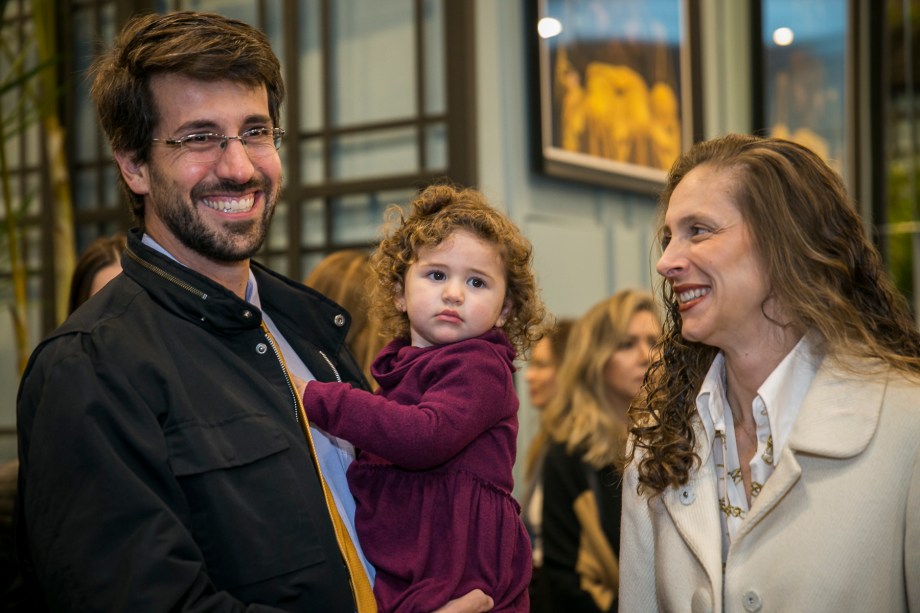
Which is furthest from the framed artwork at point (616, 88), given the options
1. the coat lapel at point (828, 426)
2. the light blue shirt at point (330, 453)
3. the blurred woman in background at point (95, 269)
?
the coat lapel at point (828, 426)

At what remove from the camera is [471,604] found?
1.96 metres

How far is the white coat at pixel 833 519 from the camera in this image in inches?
70.9

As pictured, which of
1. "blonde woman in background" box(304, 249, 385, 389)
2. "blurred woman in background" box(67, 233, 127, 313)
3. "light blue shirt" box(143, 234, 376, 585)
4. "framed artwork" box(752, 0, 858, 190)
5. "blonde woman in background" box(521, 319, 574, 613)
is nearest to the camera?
"light blue shirt" box(143, 234, 376, 585)

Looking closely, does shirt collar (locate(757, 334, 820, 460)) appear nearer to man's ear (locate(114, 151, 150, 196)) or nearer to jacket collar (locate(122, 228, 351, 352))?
jacket collar (locate(122, 228, 351, 352))

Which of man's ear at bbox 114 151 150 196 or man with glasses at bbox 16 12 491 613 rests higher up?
man's ear at bbox 114 151 150 196

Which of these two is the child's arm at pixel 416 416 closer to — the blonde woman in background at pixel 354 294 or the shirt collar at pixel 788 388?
the shirt collar at pixel 788 388

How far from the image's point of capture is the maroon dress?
198cm

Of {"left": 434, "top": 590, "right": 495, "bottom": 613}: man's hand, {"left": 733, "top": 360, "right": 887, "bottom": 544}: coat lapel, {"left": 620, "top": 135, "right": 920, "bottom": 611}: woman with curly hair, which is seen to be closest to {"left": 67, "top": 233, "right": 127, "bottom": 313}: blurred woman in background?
{"left": 434, "top": 590, "right": 495, "bottom": 613}: man's hand

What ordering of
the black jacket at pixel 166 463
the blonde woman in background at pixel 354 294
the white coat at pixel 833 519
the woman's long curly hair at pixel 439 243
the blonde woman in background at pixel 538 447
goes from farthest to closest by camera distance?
the blonde woman in background at pixel 538 447
the blonde woman in background at pixel 354 294
the woman's long curly hair at pixel 439 243
the white coat at pixel 833 519
the black jacket at pixel 166 463

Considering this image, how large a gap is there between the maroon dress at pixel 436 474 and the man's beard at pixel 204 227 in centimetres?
29

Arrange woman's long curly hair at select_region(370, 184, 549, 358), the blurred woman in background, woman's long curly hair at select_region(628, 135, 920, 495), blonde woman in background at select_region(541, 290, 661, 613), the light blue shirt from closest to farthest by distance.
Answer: woman's long curly hair at select_region(628, 135, 920, 495), the light blue shirt, woman's long curly hair at select_region(370, 184, 549, 358), the blurred woman in background, blonde woman in background at select_region(541, 290, 661, 613)

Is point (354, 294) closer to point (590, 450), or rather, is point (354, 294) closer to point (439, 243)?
point (439, 243)

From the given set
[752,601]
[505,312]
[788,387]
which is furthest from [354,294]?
[752,601]

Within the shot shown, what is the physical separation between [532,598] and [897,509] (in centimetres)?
179
